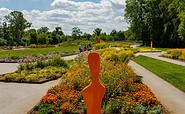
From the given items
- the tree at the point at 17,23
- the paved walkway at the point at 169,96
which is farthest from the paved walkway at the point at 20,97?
the tree at the point at 17,23

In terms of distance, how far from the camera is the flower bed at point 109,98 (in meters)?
6.38

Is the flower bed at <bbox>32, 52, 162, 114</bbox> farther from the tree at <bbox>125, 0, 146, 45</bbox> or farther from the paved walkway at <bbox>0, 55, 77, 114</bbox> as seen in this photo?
the tree at <bbox>125, 0, 146, 45</bbox>

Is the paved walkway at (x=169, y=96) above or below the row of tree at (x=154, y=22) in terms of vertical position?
below

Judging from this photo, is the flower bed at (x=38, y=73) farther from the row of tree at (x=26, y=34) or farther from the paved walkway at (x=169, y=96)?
the row of tree at (x=26, y=34)

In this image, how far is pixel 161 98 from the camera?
27.3 ft

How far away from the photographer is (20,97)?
28.7 ft

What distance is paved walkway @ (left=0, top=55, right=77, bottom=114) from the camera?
23.5 feet

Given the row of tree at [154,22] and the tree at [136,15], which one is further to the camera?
the tree at [136,15]

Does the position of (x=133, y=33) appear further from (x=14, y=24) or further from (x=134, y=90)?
(x=134, y=90)

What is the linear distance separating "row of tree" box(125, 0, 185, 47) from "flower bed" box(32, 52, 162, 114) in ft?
145

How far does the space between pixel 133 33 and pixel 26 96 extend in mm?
52538

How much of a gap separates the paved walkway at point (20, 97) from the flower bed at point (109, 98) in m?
0.62

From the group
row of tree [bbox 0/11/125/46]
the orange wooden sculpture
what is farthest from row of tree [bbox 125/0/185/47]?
the orange wooden sculpture

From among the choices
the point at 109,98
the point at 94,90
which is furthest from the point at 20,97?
the point at 94,90
